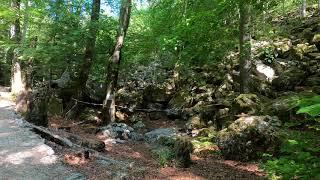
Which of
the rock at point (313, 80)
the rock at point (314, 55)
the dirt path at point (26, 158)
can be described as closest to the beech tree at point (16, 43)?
the dirt path at point (26, 158)

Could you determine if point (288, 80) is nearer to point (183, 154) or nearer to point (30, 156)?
point (183, 154)

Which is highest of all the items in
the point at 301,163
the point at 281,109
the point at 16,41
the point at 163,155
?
the point at 16,41

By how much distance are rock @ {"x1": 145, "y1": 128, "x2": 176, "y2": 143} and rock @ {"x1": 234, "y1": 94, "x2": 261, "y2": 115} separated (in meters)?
3.07

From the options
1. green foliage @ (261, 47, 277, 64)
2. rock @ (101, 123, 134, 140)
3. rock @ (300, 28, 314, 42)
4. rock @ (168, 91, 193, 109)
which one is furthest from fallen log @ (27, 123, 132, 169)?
rock @ (300, 28, 314, 42)

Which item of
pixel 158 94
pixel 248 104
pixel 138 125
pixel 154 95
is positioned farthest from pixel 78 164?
pixel 158 94

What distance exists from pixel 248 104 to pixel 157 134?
171 inches

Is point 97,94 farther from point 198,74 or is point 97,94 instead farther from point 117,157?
point 117,157

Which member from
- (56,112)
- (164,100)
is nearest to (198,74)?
(164,100)

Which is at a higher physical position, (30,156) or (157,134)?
(30,156)

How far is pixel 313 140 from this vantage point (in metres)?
5.23

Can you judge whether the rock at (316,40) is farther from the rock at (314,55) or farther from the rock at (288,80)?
the rock at (288,80)

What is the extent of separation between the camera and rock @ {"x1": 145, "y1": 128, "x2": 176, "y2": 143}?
14.9 meters

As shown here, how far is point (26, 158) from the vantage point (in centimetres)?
904

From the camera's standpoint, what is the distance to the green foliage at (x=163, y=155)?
10.8 m
